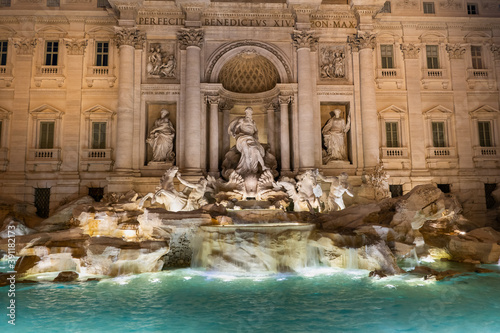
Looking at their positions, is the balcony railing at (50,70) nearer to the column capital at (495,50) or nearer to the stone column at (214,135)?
Answer: the stone column at (214,135)

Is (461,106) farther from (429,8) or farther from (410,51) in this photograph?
(429,8)

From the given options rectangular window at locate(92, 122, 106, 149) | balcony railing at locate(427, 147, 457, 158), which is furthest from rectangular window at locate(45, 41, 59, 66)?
balcony railing at locate(427, 147, 457, 158)

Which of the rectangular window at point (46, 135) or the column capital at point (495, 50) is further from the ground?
the column capital at point (495, 50)

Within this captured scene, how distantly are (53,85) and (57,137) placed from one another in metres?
2.77

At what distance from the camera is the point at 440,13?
1942cm

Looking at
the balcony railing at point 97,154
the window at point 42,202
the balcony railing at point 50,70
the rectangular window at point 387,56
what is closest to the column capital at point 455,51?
the rectangular window at point 387,56

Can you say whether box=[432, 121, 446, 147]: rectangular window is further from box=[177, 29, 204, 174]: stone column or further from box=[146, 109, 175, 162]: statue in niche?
box=[146, 109, 175, 162]: statue in niche

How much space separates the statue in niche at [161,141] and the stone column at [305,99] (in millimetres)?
6464

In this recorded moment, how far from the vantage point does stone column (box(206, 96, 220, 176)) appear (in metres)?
17.4

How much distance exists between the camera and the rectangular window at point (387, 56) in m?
19.1

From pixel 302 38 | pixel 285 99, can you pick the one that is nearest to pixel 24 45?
pixel 285 99

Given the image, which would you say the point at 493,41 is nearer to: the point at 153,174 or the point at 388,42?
the point at 388,42

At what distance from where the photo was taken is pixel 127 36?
56.3ft

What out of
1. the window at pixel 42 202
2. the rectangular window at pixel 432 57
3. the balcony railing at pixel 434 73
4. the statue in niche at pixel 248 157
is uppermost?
the rectangular window at pixel 432 57
